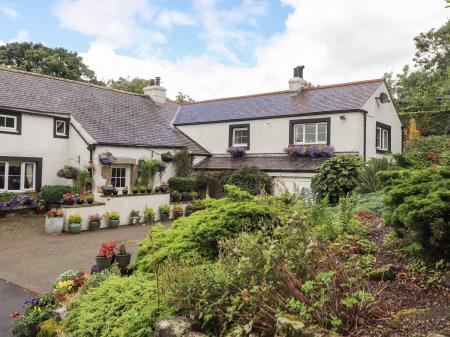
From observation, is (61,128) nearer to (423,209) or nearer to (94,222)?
(94,222)

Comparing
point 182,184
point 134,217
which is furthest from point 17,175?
point 182,184

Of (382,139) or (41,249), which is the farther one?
(382,139)

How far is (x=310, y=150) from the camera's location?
1833 cm

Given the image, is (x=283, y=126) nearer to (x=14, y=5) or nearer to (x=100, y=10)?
(x=100, y=10)

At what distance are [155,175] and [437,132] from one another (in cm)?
1908

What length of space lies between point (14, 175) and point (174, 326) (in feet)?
53.0

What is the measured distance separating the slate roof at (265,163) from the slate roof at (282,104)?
2447 mm

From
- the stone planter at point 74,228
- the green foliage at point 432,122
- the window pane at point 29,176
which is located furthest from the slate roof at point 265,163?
the green foliage at point 432,122

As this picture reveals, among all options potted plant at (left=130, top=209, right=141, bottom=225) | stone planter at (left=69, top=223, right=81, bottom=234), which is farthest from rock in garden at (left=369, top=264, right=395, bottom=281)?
potted plant at (left=130, top=209, right=141, bottom=225)

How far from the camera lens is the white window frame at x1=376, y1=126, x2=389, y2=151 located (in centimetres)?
1944

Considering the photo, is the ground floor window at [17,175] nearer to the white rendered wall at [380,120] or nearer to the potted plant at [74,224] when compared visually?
the potted plant at [74,224]

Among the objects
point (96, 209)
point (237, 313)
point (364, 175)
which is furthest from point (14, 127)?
point (237, 313)

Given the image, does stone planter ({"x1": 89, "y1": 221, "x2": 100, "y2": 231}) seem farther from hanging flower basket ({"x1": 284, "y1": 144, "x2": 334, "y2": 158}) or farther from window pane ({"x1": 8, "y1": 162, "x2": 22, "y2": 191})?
hanging flower basket ({"x1": 284, "y1": 144, "x2": 334, "y2": 158})

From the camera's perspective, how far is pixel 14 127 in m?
16.9
